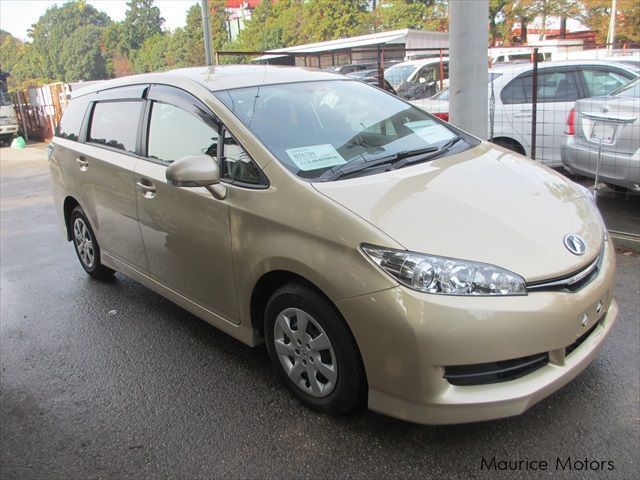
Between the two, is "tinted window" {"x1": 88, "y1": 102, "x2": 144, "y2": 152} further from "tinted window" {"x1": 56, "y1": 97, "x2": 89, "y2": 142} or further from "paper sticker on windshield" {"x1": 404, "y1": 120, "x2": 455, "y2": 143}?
"paper sticker on windshield" {"x1": 404, "y1": 120, "x2": 455, "y2": 143}

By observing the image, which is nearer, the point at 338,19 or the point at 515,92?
the point at 515,92

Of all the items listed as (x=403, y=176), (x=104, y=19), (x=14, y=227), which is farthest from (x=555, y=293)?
(x=104, y=19)

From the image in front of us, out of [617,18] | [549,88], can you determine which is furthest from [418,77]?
[617,18]

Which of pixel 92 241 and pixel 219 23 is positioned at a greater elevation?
pixel 219 23

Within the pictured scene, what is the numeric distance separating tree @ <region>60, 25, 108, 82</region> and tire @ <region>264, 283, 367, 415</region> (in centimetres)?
10210

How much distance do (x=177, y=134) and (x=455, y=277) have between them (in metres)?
2.01

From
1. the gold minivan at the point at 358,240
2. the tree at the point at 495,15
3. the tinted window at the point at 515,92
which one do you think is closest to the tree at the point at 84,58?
the tree at the point at 495,15

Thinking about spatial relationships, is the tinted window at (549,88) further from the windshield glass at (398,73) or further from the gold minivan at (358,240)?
the windshield glass at (398,73)

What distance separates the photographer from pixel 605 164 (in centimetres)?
549

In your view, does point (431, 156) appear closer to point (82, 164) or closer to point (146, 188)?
point (146, 188)

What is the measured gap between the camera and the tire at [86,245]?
4679 mm

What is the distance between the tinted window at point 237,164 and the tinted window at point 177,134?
10 centimetres

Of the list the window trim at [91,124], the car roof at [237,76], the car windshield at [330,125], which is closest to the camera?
the car windshield at [330,125]

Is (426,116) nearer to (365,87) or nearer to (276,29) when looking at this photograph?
(365,87)
